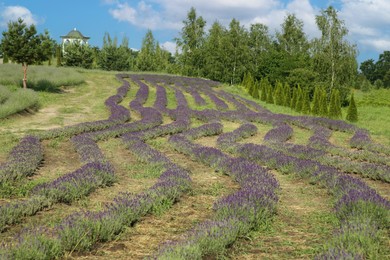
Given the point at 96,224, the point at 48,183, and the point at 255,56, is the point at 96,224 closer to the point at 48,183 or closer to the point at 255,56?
the point at 48,183

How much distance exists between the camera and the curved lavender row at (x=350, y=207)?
4.59m

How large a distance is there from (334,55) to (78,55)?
36.8m

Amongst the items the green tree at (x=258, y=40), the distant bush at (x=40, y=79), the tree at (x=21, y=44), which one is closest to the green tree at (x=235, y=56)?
the green tree at (x=258, y=40)

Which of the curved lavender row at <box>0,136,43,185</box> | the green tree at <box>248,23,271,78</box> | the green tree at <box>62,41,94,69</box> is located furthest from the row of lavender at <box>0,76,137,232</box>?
the green tree at <box>248,23,271,78</box>

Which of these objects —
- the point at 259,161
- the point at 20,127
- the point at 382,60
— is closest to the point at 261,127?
the point at 259,161

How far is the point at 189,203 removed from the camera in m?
6.89

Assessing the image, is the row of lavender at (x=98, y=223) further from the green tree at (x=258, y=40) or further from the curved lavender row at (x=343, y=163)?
the green tree at (x=258, y=40)

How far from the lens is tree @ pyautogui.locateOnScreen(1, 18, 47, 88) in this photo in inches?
1085

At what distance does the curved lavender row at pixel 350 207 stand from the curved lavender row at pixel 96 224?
2.58 m

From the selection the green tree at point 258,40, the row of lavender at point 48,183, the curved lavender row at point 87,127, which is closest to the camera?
the row of lavender at point 48,183

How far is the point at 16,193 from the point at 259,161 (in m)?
5.79

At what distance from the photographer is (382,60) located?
129375 mm

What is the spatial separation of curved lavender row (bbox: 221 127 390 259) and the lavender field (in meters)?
0.02

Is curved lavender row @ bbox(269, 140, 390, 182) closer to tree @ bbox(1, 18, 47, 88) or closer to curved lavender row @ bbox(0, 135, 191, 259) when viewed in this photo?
curved lavender row @ bbox(0, 135, 191, 259)
